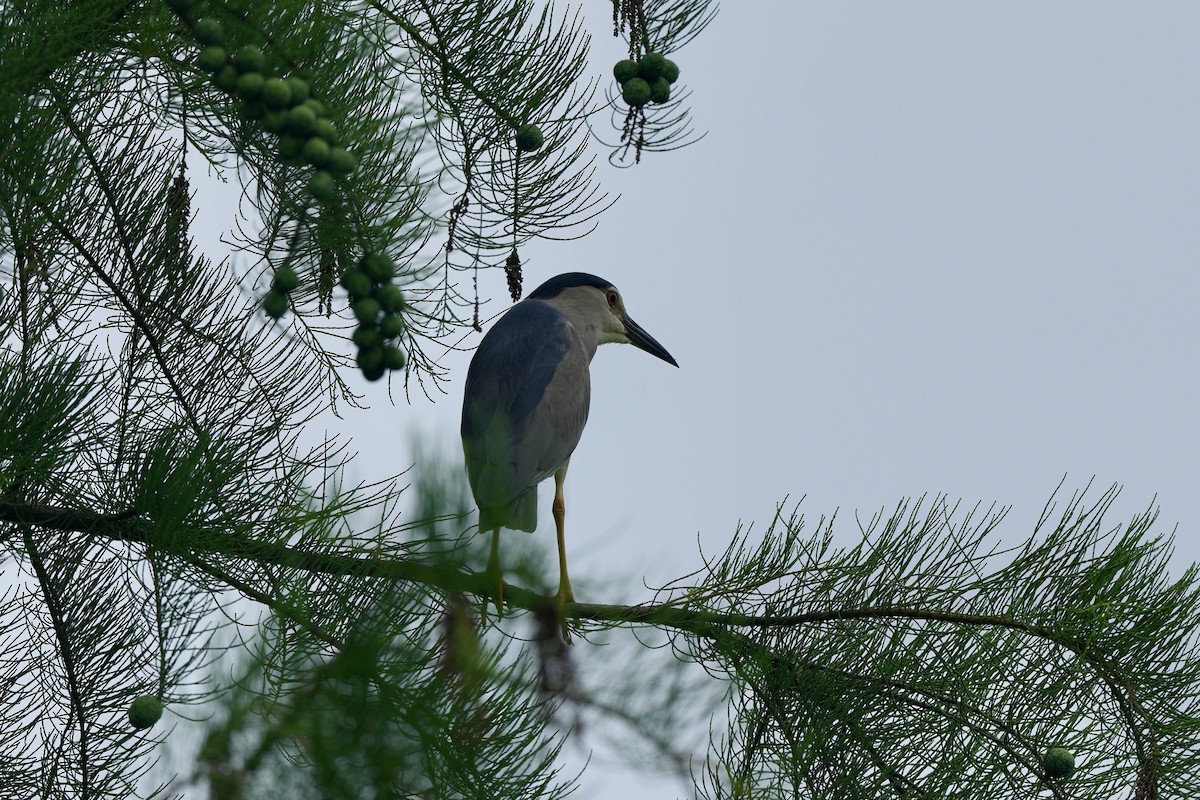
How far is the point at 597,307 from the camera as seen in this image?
4.30 m

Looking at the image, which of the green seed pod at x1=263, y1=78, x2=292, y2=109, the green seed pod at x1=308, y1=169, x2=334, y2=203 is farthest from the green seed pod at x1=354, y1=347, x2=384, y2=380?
the green seed pod at x1=263, y1=78, x2=292, y2=109

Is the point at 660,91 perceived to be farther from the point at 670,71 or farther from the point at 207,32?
the point at 207,32

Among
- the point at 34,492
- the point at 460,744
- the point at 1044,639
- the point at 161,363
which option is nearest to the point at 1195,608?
the point at 1044,639

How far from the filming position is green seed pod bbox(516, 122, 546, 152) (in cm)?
271

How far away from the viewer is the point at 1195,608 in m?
2.44

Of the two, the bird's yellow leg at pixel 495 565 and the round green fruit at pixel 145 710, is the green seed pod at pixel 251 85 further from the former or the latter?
the round green fruit at pixel 145 710

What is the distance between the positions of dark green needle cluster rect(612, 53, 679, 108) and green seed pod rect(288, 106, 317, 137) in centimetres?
100

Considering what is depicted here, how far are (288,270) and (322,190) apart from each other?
0.24m

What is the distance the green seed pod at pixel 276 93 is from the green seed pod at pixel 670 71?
1.06m

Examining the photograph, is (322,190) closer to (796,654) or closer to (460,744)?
(460,744)

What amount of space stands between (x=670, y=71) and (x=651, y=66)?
0.04 m

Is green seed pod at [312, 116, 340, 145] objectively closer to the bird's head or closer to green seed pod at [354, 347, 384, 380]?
green seed pod at [354, 347, 384, 380]

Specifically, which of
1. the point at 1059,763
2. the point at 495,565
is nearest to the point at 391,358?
the point at 495,565

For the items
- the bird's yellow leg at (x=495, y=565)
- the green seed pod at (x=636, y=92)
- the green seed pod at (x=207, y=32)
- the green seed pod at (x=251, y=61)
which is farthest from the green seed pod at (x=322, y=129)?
the green seed pod at (x=636, y=92)
